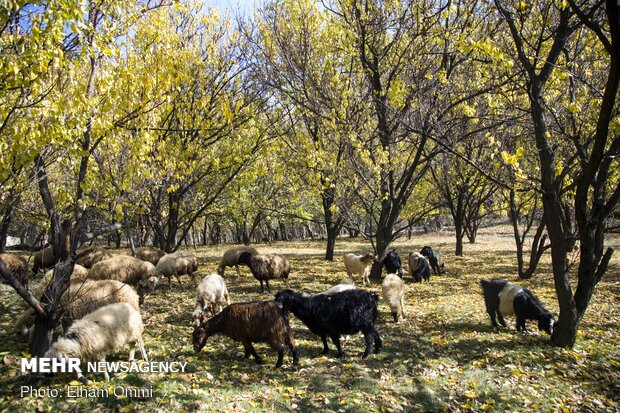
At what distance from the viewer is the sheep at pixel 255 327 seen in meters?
7.11

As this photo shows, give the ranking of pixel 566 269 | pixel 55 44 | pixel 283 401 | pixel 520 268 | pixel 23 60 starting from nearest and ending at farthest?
pixel 23 60, pixel 55 44, pixel 283 401, pixel 566 269, pixel 520 268

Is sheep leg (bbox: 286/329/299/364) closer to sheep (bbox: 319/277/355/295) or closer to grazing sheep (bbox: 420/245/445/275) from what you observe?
sheep (bbox: 319/277/355/295)

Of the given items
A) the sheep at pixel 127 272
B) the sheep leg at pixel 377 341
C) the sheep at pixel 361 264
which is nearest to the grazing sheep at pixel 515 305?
the sheep leg at pixel 377 341

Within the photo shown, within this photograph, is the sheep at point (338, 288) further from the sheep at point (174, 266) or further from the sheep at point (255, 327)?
the sheep at point (174, 266)

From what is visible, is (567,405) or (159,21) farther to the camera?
(159,21)

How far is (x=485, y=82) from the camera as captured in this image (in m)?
11.9

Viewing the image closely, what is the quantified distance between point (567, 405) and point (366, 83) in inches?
499

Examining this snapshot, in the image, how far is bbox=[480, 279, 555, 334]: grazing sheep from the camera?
8.73 m

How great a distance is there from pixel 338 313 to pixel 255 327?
5.41 feet

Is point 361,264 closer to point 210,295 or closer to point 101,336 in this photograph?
point 210,295

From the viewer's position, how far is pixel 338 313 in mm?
7594

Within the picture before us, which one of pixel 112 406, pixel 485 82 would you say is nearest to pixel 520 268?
pixel 485 82

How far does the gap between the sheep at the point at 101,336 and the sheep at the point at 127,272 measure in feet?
15.6

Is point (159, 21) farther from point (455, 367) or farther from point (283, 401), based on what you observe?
point (455, 367)
